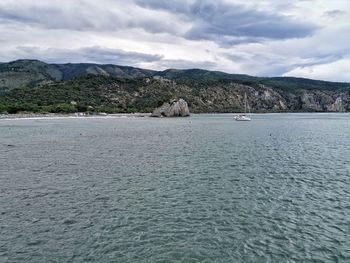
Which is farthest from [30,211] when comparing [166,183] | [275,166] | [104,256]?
[275,166]

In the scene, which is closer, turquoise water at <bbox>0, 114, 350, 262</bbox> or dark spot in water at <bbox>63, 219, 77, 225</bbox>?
turquoise water at <bbox>0, 114, 350, 262</bbox>

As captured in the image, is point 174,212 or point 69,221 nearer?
point 69,221

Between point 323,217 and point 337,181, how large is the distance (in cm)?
1063

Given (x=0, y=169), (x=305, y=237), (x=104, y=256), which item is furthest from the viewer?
(x=0, y=169)

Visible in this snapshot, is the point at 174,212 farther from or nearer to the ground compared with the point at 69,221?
nearer to the ground

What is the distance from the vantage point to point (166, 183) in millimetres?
28031

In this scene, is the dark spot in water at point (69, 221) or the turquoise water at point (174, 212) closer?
the turquoise water at point (174, 212)

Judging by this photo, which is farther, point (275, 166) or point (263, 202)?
point (275, 166)

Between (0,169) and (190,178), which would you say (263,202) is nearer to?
(190,178)

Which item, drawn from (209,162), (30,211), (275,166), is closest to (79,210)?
(30,211)

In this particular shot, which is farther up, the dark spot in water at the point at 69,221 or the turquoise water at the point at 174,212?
the dark spot in water at the point at 69,221

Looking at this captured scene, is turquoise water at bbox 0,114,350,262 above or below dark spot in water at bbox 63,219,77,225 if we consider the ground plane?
below

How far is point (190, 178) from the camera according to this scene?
30.0 meters

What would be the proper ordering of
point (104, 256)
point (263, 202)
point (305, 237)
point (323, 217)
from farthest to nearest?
1. point (263, 202)
2. point (323, 217)
3. point (305, 237)
4. point (104, 256)
